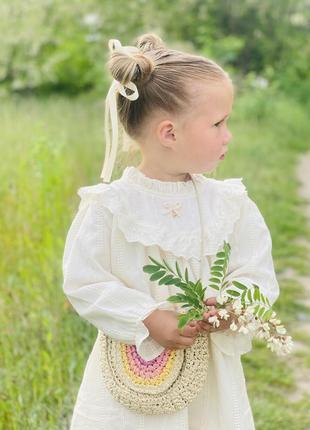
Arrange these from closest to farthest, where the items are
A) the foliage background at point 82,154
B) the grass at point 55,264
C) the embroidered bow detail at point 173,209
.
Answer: the embroidered bow detail at point 173,209 → the grass at point 55,264 → the foliage background at point 82,154

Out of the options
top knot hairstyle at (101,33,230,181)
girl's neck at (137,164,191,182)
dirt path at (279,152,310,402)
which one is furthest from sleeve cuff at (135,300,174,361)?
dirt path at (279,152,310,402)

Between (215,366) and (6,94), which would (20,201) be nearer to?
(215,366)

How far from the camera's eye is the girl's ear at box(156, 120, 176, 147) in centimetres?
237

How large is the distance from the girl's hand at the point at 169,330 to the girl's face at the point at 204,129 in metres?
0.41

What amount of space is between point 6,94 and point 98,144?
5.15 m

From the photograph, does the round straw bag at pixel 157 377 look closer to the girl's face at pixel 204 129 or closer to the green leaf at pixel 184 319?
the green leaf at pixel 184 319

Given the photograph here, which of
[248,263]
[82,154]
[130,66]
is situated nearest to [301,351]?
[248,263]

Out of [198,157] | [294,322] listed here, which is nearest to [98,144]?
[294,322]

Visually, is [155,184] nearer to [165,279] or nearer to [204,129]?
[204,129]

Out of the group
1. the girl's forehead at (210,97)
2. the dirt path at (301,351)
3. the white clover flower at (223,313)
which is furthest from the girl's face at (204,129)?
the dirt path at (301,351)

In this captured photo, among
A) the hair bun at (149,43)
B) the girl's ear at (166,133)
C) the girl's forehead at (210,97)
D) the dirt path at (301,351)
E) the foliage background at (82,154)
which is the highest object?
the hair bun at (149,43)

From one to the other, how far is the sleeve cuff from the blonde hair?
20.1 inches

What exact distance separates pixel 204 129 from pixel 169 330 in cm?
53

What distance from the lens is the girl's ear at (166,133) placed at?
2.37 m
